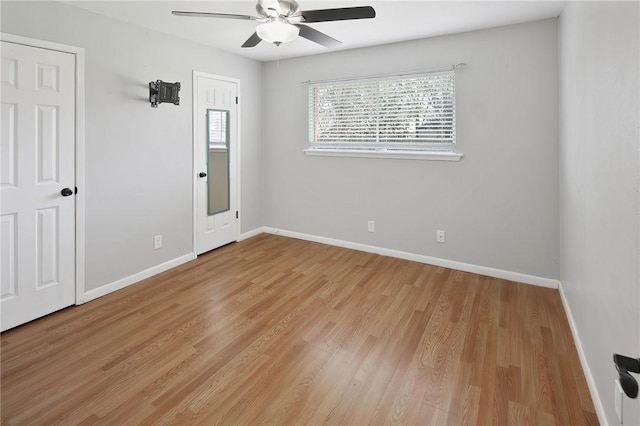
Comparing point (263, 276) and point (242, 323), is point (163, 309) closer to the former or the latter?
point (242, 323)

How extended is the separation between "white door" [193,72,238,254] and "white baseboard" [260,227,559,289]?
0.76 m

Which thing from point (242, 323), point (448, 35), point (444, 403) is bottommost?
point (444, 403)

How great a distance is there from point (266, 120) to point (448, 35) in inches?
103

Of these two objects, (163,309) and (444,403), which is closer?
(444,403)

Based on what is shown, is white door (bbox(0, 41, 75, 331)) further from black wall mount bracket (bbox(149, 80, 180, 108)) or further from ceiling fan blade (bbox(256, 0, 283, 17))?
ceiling fan blade (bbox(256, 0, 283, 17))

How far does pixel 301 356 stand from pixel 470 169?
2.59m

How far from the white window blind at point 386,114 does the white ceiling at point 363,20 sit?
496 mm

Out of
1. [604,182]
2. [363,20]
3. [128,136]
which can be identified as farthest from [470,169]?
[128,136]

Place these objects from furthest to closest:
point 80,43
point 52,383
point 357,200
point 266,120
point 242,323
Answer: point 266,120, point 357,200, point 80,43, point 242,323, point 52,383

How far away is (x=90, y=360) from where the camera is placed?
2258 mm

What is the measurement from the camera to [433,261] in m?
4.04

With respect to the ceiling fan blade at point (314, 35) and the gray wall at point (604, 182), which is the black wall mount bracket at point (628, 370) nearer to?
the gray wall at point (604, 182)

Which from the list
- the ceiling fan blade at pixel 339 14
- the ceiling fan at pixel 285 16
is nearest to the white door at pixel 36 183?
the ceiling fan at pixel 285 16

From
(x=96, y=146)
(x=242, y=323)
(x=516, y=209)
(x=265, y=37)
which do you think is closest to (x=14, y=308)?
(x=96, y=146)
